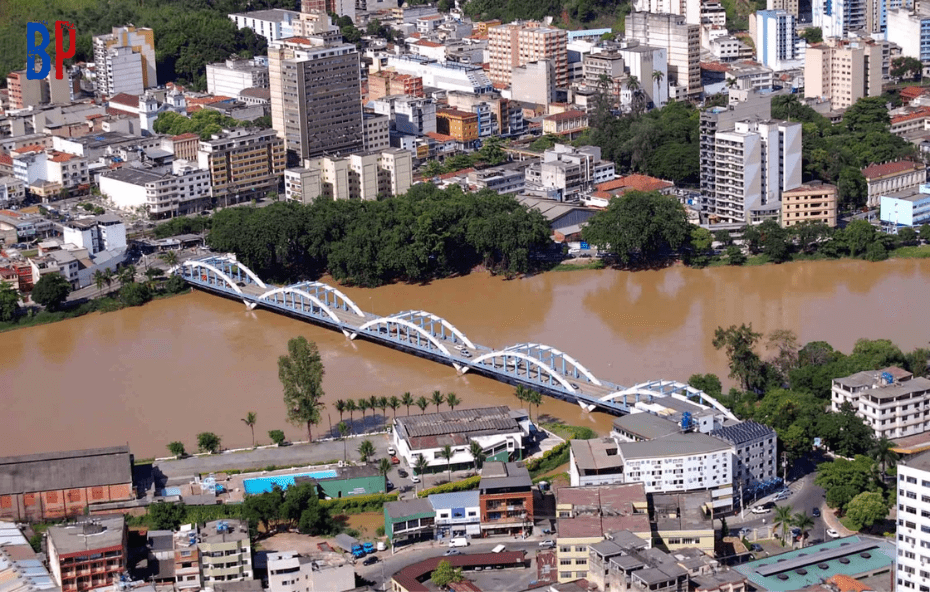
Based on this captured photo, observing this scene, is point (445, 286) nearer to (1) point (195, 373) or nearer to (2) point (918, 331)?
(1) point (195, 373)

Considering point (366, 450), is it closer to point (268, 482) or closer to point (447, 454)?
point (447, 454)

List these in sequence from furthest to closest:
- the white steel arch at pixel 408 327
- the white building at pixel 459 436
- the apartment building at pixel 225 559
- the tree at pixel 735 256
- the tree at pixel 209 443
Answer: the tree at pixel 735 256, the white steel arch at pixel 408 327, the tree at pixel 209 443, the white building at pixel 459 436, the apartment building at pixel 225 559

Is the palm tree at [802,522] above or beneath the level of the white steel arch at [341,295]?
beneath

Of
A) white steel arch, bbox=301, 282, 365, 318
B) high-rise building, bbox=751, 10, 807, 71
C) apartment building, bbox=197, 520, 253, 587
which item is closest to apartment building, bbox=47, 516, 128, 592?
apartment building, bbox=197, 520, 253, 587

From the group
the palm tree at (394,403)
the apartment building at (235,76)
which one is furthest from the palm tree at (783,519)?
the apartment building at (235,76)

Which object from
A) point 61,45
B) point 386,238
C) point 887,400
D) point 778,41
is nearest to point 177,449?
point 386,238

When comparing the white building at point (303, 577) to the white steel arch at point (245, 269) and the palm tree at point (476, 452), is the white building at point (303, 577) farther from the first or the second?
the white steel arch at point (245, 269)

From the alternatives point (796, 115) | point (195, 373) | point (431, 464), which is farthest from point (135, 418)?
point (796, 115)
